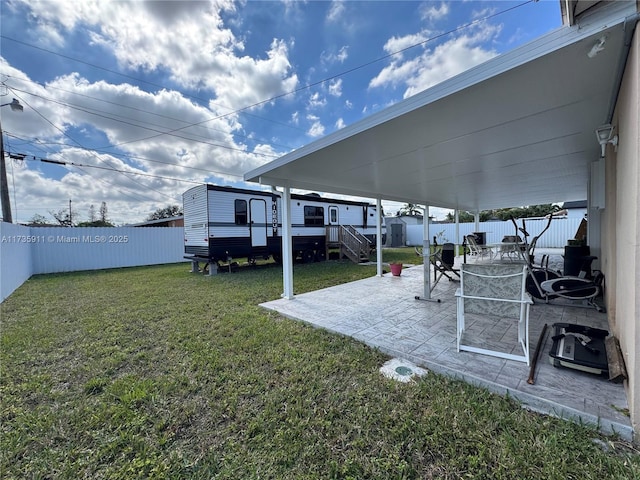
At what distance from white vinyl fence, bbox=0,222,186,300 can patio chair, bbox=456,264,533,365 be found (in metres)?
9.48

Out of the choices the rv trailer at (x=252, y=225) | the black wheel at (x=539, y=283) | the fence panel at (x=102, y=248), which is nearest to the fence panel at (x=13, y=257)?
the fence panel at (x=102, y=248)

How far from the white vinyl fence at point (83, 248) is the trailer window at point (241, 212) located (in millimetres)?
5384

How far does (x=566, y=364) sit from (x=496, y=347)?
0.61 m

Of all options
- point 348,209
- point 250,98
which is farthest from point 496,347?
point 250,98

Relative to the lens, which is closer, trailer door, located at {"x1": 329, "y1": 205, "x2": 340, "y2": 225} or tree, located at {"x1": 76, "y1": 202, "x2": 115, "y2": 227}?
trailer door, located at {"x1": 329, "y1": 205, "x2": 340, "y2": 225}

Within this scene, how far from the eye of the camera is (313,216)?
11312mm

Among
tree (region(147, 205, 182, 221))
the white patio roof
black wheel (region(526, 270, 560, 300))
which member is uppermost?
tree (region(147, 205, 182, 221))

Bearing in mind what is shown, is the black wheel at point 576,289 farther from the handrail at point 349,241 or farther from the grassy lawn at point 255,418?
the handrail at point 349,241

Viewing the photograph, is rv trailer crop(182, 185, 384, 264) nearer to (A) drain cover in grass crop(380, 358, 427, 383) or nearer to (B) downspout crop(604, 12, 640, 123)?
(A) drain cover in grass crop(380, 358, 427, 383)

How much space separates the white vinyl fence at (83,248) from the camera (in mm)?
7348

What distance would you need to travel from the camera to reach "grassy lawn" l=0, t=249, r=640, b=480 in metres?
1.53

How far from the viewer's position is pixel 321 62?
8.51 meters

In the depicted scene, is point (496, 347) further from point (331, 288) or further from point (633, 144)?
point (331, 288)

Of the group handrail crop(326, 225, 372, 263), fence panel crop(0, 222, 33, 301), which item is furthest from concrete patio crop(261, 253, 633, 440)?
fence panel crop(0, 222, 33, 301)
